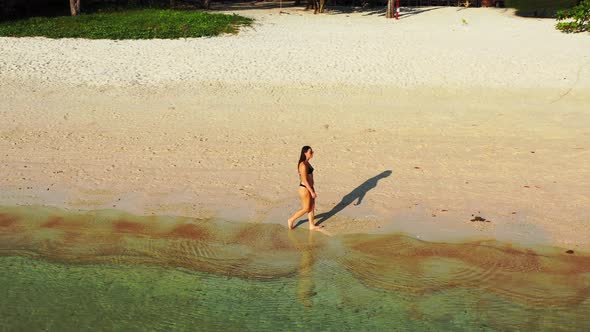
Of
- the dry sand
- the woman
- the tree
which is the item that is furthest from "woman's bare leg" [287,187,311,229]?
the tree

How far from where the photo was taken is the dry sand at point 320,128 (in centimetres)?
1197

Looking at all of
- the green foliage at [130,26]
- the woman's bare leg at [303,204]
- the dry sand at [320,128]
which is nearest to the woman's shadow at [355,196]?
the dry sand at [320,128]

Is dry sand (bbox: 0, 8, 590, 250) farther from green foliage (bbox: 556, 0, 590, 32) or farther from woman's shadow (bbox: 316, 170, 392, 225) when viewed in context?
green foliage (bbox: 556, 0, 590, 32)

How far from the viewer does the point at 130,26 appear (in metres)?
23.3

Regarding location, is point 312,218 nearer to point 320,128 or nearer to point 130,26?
point 320,128

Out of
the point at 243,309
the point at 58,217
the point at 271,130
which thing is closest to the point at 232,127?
the point at 271,130

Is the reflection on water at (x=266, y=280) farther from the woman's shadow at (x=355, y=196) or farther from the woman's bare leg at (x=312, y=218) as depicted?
the woman's shadow at (x=355, y=196)

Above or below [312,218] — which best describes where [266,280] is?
below

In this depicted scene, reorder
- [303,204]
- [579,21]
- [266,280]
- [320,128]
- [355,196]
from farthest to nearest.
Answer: [579,21]
[320,128]
[355,196]
[303,204]
[266,280]

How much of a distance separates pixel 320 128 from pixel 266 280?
229 inches

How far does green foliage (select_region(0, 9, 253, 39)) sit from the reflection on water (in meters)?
12.0

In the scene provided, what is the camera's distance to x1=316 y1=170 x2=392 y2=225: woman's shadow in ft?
38.2

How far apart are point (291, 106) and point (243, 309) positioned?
25.5ft

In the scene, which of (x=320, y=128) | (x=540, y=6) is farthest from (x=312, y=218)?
(x=540, y=6)
